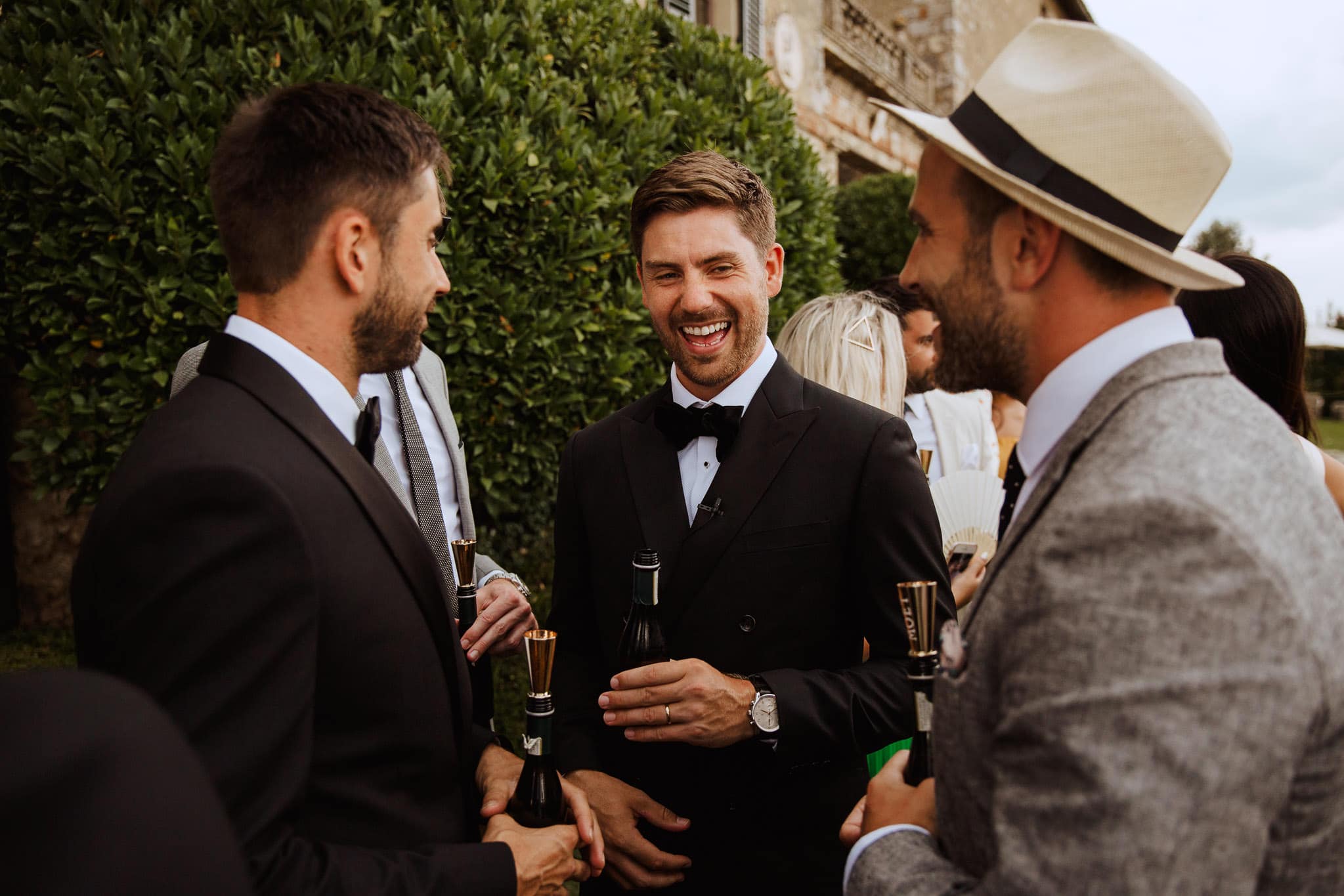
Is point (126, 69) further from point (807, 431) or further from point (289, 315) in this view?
point (807, 431)

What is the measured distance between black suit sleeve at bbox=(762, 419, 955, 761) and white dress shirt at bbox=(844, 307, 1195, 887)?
739 millimetres

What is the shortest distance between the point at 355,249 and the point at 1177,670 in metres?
1.63

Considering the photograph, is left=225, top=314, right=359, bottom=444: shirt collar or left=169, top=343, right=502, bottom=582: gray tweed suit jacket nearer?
left=225, top=314, right=359, bottom=444: shirt collar

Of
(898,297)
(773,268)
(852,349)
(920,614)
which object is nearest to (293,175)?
(920,614)

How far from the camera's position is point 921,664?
166 centimetres

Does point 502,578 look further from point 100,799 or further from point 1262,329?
point 1262,329

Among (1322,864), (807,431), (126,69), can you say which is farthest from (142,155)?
(1322,864)

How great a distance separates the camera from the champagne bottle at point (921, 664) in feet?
5.41

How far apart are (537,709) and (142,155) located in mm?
3730

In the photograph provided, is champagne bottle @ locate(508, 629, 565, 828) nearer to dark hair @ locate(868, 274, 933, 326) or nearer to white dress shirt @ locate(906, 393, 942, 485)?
white dress shirt @ locate(906, 393, 942, 485)

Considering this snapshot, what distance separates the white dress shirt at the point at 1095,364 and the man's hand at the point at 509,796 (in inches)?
49.6

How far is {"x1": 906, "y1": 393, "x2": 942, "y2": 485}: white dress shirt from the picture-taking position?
484 centimetres

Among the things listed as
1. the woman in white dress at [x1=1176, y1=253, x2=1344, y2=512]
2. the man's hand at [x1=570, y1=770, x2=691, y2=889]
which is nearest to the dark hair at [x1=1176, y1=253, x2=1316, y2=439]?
the woman in white dress at [x1=1176, y1=253, x2=1344, y2=512]

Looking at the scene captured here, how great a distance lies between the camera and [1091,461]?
1.27 metres
